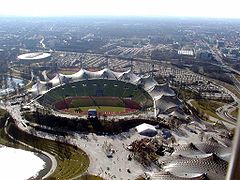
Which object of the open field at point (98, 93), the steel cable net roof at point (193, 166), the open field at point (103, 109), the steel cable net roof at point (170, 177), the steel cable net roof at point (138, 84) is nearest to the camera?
the steel cable net roof at point (170, 177)

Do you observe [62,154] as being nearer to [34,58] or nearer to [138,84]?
[138,84]

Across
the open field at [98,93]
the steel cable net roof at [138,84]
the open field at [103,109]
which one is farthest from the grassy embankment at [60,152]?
the steel cable net roof at [138,84]

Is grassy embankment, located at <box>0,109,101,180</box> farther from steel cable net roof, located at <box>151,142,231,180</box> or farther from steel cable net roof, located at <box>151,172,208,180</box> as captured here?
steel cable net roof, located at <box>151,142,231,180</box>

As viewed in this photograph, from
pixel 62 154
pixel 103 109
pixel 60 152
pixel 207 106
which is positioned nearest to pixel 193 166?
pixel 62 154

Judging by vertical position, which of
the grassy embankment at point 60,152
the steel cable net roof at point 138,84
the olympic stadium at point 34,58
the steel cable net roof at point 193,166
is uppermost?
the steel cable net roof at point 193,166

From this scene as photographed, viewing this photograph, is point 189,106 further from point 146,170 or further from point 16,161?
point 16,161

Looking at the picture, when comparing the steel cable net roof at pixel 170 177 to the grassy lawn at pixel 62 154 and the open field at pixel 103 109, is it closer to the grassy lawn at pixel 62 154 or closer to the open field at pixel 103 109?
the grassy lawn at pixel 62 154

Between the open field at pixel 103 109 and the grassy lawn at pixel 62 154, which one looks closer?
the grassy lawn at pixel 62 154

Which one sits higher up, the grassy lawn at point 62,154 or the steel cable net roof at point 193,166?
the steel cable net roof at point 193,166

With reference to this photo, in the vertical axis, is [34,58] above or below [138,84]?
below

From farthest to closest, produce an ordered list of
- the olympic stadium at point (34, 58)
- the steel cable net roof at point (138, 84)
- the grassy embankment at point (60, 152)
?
1. the olympic stadium at point (34, 58)
2. the steel cable net roof at point (138, 84)
3. the grassy embankment at point (60, 152)
